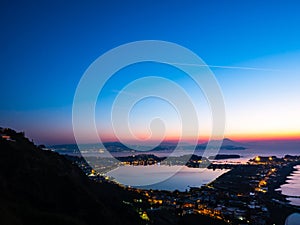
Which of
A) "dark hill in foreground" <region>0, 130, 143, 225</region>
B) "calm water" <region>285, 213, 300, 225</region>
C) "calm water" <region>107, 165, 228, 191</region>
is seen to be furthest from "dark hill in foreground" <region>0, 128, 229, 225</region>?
"calm water" <region>107, 165, 228, 191</region>

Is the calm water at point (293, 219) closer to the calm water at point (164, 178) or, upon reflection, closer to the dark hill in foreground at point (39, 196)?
the dark hill in foreground at point (39, 196)

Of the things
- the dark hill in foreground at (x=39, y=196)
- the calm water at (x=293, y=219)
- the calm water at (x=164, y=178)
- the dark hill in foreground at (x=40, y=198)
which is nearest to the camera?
the dark hill in foreground at (x=40, y=198)

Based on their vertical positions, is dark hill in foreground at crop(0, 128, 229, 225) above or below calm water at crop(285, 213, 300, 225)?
above

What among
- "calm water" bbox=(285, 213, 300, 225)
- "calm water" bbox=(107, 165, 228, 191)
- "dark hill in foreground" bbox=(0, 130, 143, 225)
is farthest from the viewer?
"calm water" bbox=(107, 165, 228, 191)

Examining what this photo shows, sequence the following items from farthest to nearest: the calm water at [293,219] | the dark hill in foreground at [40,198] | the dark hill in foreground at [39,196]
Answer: the calm water at [293,219] → the dark hill in foreground at [39,196] → the dark hill in foreground at [40,198]

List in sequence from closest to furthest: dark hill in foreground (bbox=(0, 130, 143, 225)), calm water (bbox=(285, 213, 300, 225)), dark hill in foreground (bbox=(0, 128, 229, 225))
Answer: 1. dark hill in foreground (bbox=(0, 128, 229, 225))
2. dark hill in foreground (bbox=(0, 130, 143, 225))
3. calm water (bbox=(285, 213, 300, 225))

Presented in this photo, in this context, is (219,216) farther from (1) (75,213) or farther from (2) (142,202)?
(1) (75,213)

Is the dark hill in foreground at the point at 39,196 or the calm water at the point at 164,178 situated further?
the calm water at the point at 164,178

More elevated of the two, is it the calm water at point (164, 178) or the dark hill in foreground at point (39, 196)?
the dark hill in foreground at point (39, 196)

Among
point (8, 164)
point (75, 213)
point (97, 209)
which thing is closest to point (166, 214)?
point (97, 209)

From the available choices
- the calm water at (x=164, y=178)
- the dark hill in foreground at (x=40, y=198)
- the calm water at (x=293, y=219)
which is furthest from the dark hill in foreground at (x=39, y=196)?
the calm water at (x=164, y=178)

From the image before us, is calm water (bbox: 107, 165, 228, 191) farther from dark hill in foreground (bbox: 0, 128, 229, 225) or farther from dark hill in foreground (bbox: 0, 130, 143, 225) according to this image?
dark hill in foreground (bbox: 0, 130, 143, 225)
